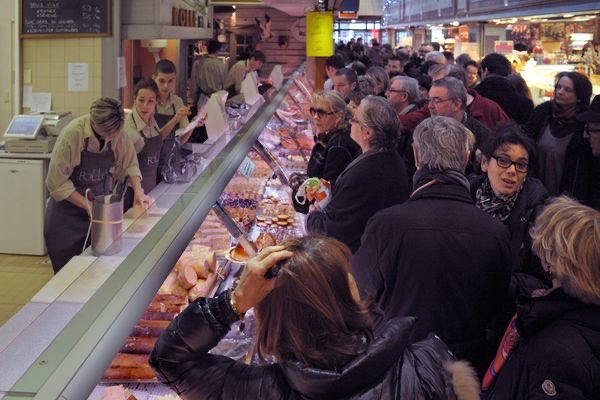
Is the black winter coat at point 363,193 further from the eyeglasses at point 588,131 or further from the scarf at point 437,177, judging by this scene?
the eyeglasses at point 588,131

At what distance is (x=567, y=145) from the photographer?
4531 mm

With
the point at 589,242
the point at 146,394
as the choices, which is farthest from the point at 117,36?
the point at 589,242

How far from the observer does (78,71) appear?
6.91 meters


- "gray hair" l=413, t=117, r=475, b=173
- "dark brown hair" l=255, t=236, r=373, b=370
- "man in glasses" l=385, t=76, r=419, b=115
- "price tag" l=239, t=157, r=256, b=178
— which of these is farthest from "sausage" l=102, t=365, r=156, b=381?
"man in glasses" l=385, t=76, r=419, b=115

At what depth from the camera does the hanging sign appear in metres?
11.3

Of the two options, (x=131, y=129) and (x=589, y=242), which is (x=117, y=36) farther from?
(x=589, y=242)

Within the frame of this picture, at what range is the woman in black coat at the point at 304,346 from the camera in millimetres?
1461

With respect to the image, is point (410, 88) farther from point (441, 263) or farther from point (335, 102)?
point (441, 263)

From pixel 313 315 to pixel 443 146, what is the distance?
144cm

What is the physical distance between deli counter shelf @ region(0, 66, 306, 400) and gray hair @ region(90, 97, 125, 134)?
1.51 m

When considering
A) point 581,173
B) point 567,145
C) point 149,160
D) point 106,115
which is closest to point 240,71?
point 149,160

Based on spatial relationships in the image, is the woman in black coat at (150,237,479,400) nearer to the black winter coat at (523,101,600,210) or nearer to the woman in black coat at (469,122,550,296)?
the woman in black coat at (469,122,550,296)

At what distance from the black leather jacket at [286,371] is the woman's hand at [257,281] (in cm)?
6

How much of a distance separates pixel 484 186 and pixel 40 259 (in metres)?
4.92
